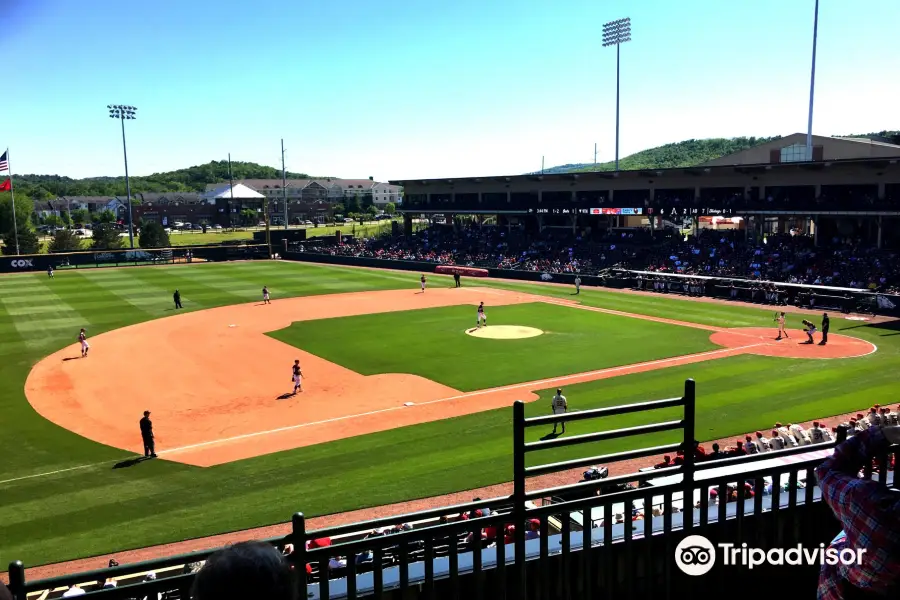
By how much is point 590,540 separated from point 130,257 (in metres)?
79.5

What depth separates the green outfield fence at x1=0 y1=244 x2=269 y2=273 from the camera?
6812 cm

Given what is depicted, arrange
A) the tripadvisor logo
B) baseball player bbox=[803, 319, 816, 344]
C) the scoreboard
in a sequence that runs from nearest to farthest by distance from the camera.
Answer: the tripadvisor logo, baseball player bbox=[803, 319, 816, 344], the scoreboard

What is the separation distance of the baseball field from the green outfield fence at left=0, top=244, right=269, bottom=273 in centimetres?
2276

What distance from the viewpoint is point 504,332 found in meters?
36.4

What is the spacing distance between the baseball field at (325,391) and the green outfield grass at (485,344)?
0.61 feet

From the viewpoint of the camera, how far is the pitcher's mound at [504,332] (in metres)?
35.3

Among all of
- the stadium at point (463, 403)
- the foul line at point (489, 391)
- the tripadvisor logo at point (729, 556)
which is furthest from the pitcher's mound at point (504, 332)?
the tripadvisor logo at point (729, 556)

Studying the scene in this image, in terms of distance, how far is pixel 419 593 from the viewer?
15.5ft

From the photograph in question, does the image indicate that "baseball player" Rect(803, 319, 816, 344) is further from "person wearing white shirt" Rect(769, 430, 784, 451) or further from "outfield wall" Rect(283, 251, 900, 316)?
"person wearing white shirt" Rect(769, 430, 784, 451)

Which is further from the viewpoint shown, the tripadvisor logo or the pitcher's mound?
the pitcher's mound

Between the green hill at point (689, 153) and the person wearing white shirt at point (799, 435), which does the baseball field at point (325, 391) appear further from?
the green hill at point (689, 153)

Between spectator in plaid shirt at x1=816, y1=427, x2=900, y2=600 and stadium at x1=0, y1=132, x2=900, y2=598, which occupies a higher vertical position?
spectator in plaid shirt at x1=816, y1=427, x2=900, y2=600

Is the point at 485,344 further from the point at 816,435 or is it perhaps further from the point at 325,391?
the point at 816,435

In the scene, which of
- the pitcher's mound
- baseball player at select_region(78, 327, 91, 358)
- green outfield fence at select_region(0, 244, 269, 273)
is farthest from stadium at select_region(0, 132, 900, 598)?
green outfield fence at select_region(0, 244, 269, 273)
